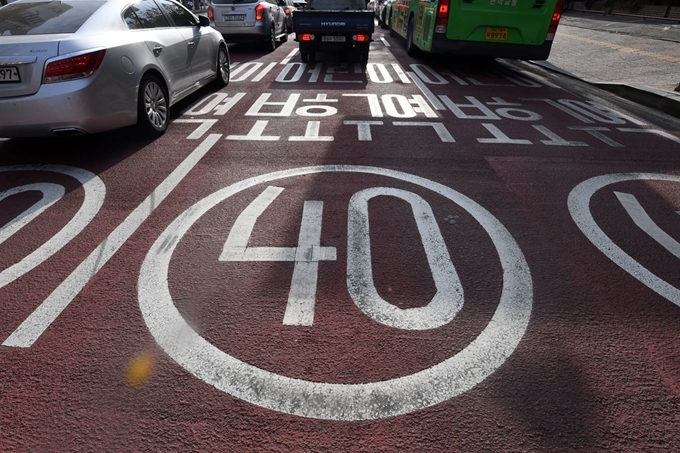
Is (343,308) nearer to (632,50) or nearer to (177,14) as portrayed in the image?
(177,14)

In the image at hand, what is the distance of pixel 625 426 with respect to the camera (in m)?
2.00

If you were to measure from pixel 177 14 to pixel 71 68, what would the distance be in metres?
2.89

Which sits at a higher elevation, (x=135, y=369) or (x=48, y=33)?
(x=48, y=33)

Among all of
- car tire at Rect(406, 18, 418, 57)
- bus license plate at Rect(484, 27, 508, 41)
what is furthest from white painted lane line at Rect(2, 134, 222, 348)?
car tire at Rect(406, 18, 418, 57)

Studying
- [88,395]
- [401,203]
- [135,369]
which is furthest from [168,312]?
[401,203]

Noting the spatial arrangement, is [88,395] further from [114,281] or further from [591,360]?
[591,360]

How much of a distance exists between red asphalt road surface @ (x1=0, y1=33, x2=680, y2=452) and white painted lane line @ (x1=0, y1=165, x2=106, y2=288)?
60 mm

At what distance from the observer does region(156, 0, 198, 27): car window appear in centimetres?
639

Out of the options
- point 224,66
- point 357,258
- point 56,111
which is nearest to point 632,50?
point 224,66

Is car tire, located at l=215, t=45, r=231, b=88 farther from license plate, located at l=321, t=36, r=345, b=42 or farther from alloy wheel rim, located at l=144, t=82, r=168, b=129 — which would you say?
license plate, located at l=321, t=36, r=345, b=42

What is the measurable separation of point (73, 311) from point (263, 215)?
Answer: 156 centimetres

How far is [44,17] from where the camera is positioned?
4828 mm

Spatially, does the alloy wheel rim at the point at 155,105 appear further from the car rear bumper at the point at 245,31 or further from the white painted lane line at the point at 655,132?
the car rear bumper at the point at 245,31

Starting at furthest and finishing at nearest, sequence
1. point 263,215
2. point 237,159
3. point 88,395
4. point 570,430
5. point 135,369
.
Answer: point 237,159, point 263,215, point 135,369, point 88,395, point 570,430
